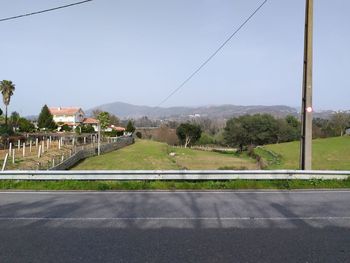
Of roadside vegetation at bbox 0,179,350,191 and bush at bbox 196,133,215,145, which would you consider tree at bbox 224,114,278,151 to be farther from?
roadside vegetation at bbox 0,179,350,191

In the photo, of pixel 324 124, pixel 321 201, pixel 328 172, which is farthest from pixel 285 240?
pixel 324 124

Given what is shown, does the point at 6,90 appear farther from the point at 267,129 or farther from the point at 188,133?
the point at 267,129

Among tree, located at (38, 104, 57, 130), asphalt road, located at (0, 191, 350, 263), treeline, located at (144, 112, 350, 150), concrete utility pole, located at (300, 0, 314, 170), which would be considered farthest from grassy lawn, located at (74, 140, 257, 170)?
tree, located at (38, 104, 57, 130)

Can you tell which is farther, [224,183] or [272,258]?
[224,183]

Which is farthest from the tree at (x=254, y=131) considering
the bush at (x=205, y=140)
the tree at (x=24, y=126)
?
the tree at (x=24, y=126)

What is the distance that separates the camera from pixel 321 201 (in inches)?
353

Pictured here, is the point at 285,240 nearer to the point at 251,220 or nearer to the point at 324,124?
the point at 251,220

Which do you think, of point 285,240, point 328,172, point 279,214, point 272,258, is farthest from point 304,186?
point 272,258

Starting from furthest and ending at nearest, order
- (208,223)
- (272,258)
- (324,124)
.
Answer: (324,124) < (208,223) < (272,258)

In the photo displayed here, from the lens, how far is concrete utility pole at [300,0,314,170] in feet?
39.4

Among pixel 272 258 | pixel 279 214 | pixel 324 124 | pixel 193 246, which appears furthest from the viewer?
pixel 324 124

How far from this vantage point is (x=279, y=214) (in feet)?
25.1

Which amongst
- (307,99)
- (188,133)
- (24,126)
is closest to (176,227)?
(307,99)

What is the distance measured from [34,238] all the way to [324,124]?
4250 inches
